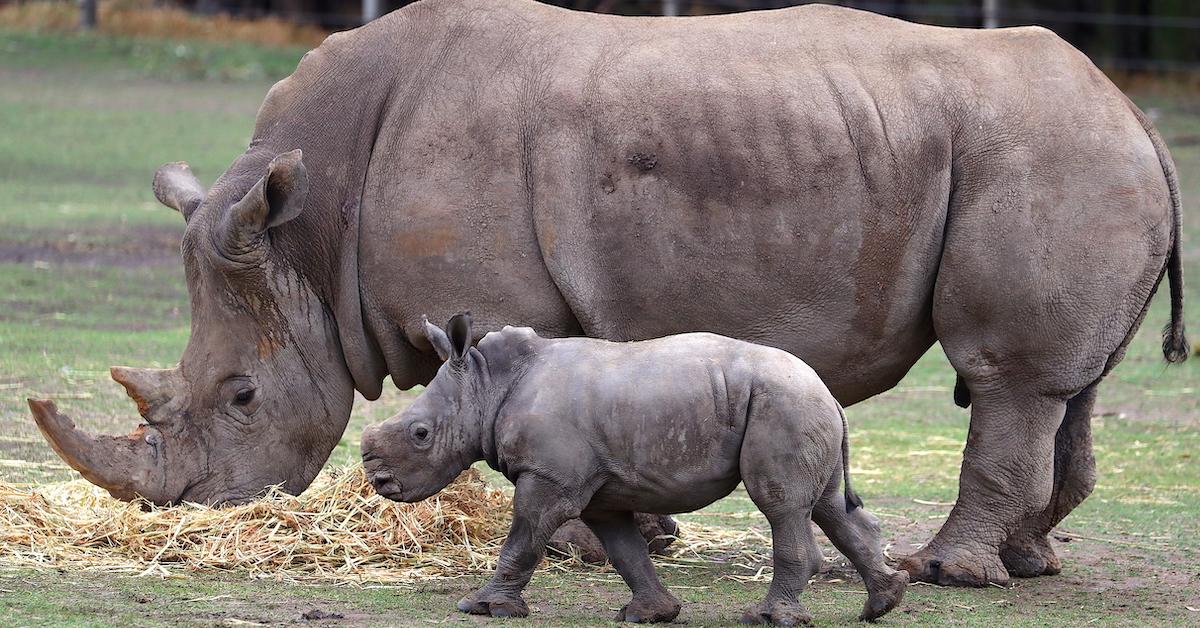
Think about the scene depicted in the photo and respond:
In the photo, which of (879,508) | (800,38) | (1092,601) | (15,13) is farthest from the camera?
(15,13)

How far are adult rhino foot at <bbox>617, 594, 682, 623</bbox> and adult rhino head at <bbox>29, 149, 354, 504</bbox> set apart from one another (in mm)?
1707

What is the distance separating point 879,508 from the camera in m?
8.07

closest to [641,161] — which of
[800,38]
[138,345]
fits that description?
[800,38]

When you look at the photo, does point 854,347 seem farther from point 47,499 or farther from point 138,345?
point 138,345

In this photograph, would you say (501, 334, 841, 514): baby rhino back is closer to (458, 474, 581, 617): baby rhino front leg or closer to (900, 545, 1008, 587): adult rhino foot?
(458, 474, 581, 617): baby rhino front leg

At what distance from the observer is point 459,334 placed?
5883mm

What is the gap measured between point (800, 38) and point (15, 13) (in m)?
19.1

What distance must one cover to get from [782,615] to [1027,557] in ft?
5.43

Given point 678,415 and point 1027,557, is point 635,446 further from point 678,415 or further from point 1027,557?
point 1027,557

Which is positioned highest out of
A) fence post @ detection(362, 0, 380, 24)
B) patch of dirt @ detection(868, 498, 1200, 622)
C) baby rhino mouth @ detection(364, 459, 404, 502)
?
baby rhino mouth @ detection(364, 459, 404, 502)

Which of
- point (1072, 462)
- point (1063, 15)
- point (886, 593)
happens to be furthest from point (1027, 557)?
point (1063, 15)

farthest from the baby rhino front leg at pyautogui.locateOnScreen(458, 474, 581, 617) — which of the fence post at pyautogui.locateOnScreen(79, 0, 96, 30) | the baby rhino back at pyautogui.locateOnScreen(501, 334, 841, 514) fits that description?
the fence post at pyautogui.locateOnScreen(79, 0, 96, 30)

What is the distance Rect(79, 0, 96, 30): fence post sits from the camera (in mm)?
23672

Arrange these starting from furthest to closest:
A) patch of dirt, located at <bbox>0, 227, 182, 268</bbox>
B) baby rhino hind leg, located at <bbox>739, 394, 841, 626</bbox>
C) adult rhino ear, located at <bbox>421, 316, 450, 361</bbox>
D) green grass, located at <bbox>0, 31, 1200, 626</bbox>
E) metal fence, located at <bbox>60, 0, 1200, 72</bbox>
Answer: metal fence, located at <bbox>60, 0, 1200, 72</bbox> → patch of dirt, located at <bbox>0, 227, 182, 268</bbox> → green grass, located at <bbox>0, 31, 1200, 626</bbox> → adult rhino ear, located at <bbox>421, 316, 450, 361</bbox> → baby rhino hind leg, located at <bbox>739, 394, 841, 626</bbox>
